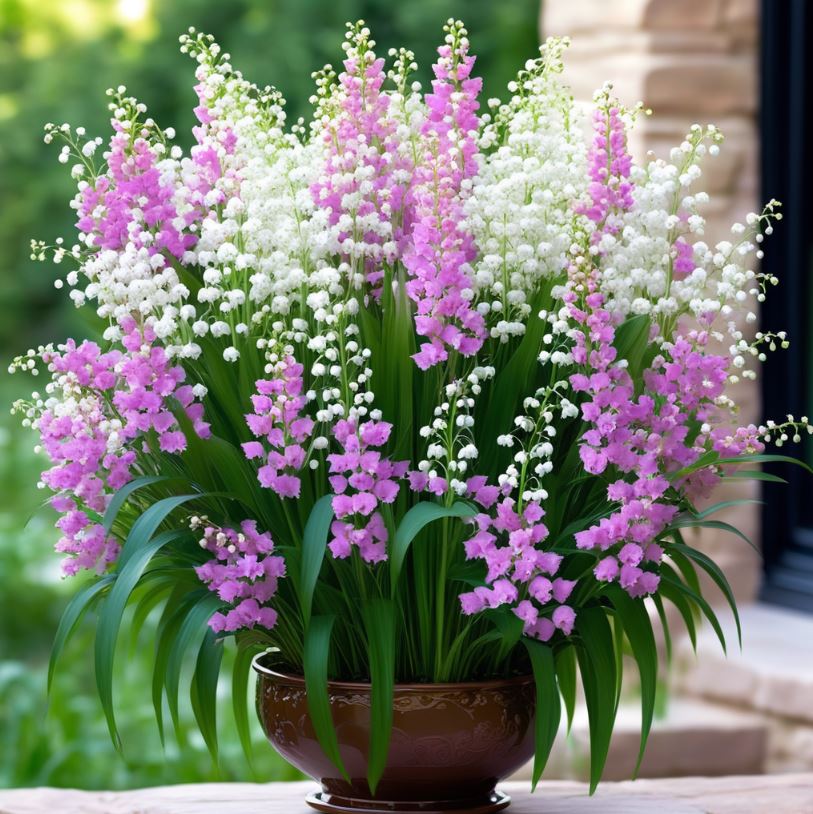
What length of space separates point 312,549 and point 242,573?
6 cm

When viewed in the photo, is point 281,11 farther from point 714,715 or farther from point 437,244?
point 437,244

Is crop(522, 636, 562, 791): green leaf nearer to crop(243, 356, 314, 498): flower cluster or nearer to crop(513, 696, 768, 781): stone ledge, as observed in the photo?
crop(243, 356, 314, 498): flower cluster

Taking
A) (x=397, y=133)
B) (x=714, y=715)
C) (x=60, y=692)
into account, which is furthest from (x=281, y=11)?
(x=397, y=133)

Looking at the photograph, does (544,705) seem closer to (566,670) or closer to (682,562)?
(566,670)

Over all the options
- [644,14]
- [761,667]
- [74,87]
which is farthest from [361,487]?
[74,87]

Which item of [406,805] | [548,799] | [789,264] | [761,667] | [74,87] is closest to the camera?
[406,805]

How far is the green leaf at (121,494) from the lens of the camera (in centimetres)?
95

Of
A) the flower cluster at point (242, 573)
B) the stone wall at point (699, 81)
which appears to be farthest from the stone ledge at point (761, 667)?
the flower cluster at point (242, 573)

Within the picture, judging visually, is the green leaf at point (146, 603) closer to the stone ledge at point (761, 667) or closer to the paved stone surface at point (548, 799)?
the paved stone surface at point (548, 799)

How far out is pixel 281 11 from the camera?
4.75 metres

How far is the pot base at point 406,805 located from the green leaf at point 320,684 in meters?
0.10

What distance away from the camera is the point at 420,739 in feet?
3.34

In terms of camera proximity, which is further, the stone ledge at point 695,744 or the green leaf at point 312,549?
the stone ledge at point 695,744

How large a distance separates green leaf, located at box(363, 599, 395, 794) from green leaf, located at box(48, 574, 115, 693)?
198 mm
